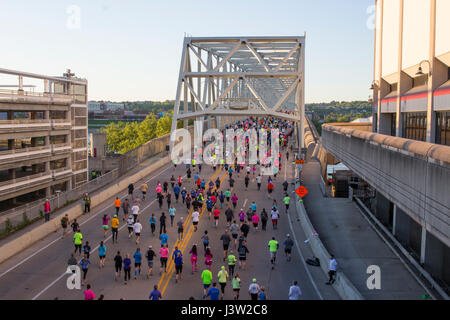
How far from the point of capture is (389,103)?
2988cm

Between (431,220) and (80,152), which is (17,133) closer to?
(80,152)

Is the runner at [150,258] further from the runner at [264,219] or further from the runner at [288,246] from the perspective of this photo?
the runner at [264,219]

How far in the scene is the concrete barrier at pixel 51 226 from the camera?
19.8 meters

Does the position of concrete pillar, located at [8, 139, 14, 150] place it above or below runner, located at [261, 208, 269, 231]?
above

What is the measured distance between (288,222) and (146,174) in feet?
51.6

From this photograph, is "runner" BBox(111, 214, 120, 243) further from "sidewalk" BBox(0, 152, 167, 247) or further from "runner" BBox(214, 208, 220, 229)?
"runner" BBox(214, 208, 220, 229)

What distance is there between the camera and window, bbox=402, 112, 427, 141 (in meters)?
22.8

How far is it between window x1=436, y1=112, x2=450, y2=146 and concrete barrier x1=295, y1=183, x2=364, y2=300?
653 cm

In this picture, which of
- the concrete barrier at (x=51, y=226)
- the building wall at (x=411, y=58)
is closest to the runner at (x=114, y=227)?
the concrete barrier at (x=51, y=226)

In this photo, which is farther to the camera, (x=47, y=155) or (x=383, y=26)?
(x=47, y=155)

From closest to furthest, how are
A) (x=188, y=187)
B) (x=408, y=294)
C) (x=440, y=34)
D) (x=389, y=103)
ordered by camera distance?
(x=408, y=294) < (x=440, y=34) < (x=389, y=103) < (x=188, y=187)

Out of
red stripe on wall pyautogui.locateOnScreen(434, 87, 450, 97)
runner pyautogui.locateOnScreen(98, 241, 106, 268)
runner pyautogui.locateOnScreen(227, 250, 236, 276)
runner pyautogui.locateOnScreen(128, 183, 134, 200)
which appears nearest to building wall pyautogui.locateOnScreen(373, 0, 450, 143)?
red stripe on wall pyautogui.locateOnScreen(434, 87, 450, 97)

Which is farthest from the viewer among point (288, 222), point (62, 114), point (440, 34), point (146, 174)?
point (62, 114)

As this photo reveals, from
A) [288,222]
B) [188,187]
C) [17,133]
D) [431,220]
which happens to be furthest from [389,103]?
[17,133]
